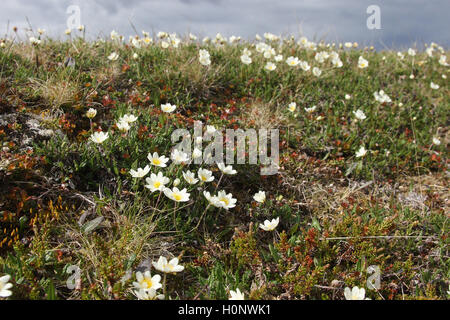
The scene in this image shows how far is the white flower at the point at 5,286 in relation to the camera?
2037 mm

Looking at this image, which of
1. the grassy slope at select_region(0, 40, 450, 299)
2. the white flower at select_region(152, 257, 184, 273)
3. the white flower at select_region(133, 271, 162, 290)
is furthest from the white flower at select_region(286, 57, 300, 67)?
the white flower at select_region(133, 271, 162, 290)

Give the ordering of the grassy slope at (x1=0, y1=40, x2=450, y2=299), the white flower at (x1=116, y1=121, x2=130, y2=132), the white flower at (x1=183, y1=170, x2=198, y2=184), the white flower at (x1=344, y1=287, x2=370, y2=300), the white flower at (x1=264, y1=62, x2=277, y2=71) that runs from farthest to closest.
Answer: the white flower at (x1=264, y1=62, x2=277, y2=71)
the white flower at (x1=116, y1=121, x2=130, y2=132)
the white flower at (x1=183, y1=170, x2=198, y2=184)
the grassy slope at (x1=0, y1=40, x2=450, y2=299)
the white flower at (x1=344, y1=287, x2=370, y2=300)

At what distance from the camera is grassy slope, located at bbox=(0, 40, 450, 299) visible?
262 cm

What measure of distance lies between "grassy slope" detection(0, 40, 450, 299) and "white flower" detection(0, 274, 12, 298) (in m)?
0.13

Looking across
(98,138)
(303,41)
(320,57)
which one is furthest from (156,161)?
(303,41)

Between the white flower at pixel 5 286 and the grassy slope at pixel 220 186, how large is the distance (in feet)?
A: 0.43

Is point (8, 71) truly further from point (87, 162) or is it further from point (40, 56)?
point (87, 162)

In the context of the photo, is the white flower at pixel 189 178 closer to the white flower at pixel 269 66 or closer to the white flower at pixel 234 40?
the white flower at pixel 269 66

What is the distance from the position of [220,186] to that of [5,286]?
2003 millimetres

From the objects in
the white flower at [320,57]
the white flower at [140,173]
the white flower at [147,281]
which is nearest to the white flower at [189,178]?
the white flower at [140,173]

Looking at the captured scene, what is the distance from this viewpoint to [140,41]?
5.69 m

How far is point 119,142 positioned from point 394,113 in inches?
160

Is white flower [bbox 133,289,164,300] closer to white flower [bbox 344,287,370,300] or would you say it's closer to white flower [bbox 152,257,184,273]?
white flower [bbox 152,257,184,273]
